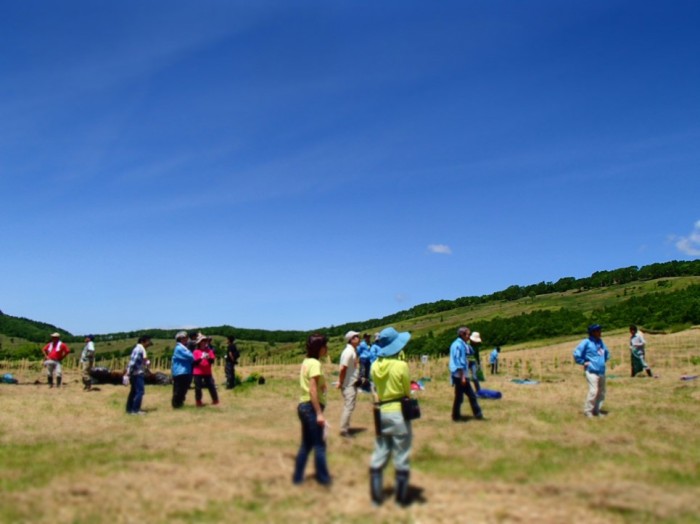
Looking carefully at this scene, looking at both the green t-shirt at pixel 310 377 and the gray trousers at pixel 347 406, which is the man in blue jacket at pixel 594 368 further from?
the green t-shirt at pixel 310 377

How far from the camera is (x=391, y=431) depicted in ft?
24.0

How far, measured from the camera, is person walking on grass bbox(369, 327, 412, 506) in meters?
7.14

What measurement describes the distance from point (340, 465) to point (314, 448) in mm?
1339

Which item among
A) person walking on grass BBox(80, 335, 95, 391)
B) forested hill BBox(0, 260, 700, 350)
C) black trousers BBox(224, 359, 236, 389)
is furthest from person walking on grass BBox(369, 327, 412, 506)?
forested hill BBox(0, 260, 700, 350)

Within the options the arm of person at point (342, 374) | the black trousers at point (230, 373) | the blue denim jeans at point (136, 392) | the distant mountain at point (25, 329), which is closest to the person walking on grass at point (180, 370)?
the blue denim jeans at point (136, 392)

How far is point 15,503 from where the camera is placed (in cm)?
726

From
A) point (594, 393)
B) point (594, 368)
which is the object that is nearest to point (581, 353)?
point (594, 368)

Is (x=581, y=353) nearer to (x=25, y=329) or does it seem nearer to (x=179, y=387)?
(x=179, y=387)

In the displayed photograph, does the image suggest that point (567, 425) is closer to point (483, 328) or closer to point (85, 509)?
point (85, 509)

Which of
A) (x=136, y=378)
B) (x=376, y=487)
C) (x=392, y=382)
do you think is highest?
(x=392, y=382)

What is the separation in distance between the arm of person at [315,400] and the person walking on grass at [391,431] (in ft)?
2.78

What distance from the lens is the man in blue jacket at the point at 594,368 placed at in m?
13.7

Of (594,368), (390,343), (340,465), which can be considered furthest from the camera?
(594,368)

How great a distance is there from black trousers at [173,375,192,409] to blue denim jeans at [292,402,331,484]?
323 inches
